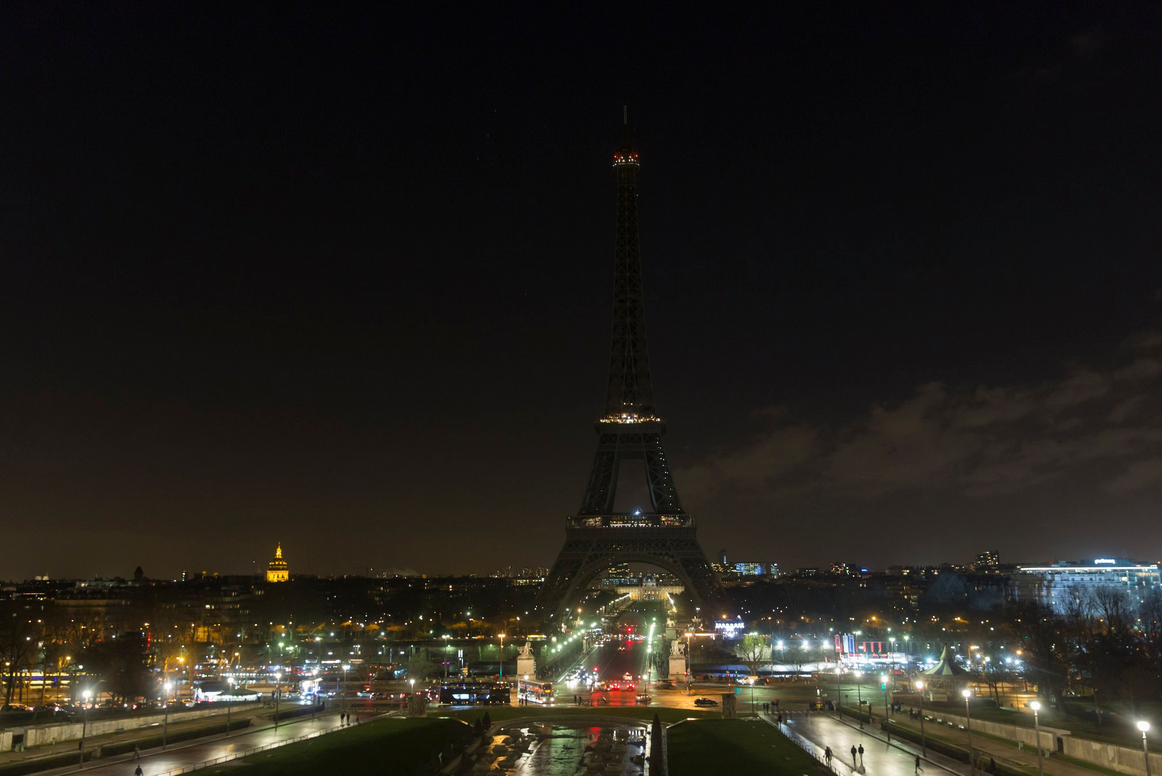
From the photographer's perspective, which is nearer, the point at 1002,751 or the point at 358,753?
the point at 358,753

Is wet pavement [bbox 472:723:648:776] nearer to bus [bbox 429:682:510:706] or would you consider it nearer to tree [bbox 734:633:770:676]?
bus [bbox 429:682:510:706]

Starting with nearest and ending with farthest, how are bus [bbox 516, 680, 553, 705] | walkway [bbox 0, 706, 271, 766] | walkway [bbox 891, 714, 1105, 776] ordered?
walkway [bbox 891, 714, 1105, 776]
walkway [bbox 0, 706, 271, 766]
bus [bbox 516, 680, 553, 705]

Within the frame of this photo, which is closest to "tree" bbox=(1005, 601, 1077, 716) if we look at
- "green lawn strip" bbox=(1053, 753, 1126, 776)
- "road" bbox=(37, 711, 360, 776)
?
"green lawn strip" bbox=(1053, 753, 1126, 776)

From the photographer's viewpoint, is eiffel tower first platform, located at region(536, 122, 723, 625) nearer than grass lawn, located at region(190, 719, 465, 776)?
No

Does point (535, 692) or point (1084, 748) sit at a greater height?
point (1084, 748)


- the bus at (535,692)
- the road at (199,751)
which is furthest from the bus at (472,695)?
the road at (199,751)

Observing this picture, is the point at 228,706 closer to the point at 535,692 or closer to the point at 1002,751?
the point at 535,692

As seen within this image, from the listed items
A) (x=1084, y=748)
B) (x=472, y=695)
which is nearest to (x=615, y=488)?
(x=472, y=695)
